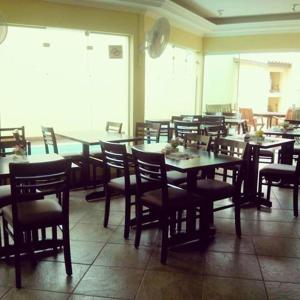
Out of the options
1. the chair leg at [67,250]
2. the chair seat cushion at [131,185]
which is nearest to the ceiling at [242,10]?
the chair seat cushion at [131,185]

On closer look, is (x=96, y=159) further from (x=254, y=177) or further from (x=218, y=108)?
(x=218, y=108)

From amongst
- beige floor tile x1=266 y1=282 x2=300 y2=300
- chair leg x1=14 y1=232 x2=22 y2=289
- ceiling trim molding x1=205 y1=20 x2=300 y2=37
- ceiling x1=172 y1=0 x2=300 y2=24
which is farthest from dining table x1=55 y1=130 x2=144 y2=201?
ceiling trim molding x1=205 y1=20 x2=300 y2=37

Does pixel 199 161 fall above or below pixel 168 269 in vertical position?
above

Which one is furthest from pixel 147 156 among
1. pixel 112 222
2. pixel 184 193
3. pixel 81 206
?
pixel 81 206

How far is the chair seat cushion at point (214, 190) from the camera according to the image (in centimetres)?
296

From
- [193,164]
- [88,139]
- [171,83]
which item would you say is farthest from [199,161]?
[171,83]

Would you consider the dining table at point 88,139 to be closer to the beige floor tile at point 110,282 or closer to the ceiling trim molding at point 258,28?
the beige floor tile at point 110,282

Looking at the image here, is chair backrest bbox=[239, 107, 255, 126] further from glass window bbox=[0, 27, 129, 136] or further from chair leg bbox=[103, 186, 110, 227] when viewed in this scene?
chair leg bbox=[103, 186, 110, 227]

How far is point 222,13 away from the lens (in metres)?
6.70

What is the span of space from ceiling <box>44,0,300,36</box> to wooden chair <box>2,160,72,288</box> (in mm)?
3358

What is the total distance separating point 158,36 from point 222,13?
2548 millimetres

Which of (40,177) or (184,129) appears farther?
(184,129)

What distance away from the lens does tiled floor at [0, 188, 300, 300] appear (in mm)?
2293

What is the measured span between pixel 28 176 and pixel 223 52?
20.5 ft
